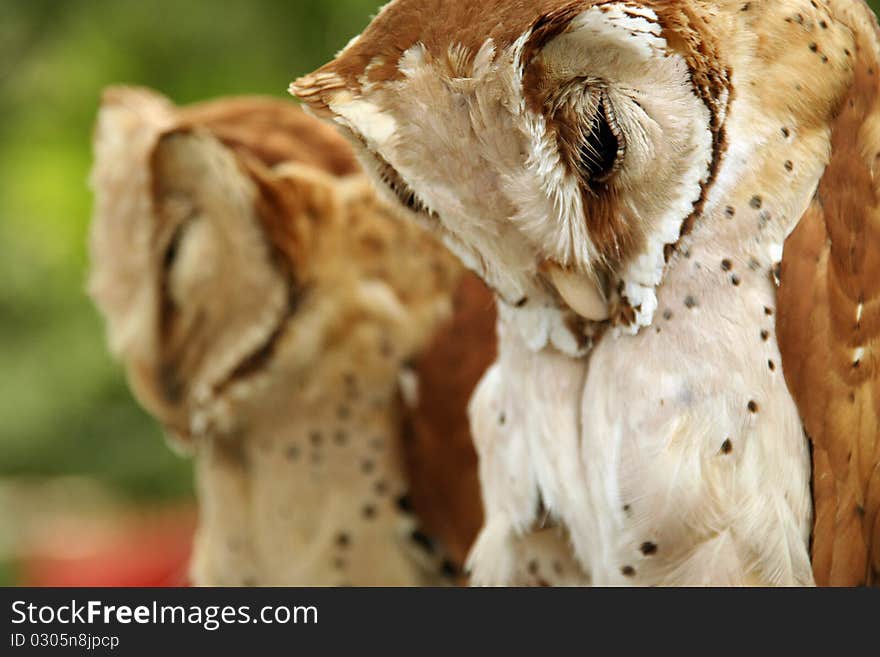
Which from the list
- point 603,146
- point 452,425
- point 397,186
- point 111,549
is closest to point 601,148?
point 603,146

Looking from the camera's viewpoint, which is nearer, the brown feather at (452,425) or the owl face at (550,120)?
the owl face at (550,120)

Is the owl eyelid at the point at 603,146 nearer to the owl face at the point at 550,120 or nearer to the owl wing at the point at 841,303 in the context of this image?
the owl face at the point at 550,120

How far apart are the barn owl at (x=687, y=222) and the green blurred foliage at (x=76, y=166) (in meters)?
1.64

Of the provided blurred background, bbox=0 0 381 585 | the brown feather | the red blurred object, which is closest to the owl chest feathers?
the brown feather

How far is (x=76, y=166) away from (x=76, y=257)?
0.64ft

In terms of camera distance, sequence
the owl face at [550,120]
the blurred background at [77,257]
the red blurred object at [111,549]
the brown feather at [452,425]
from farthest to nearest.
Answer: the blurred background at [77,257], the red blurred object at [111,549], the brown feather at [452,425], the owl face at [550,120]

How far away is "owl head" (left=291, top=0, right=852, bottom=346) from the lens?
1.96 feet

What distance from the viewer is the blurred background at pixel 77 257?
2.34m


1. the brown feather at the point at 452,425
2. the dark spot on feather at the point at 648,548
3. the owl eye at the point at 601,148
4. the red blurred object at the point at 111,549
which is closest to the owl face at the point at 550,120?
the owl eye at the point at 601,148

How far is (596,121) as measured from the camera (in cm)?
61

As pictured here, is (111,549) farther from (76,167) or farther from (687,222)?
(687,222)

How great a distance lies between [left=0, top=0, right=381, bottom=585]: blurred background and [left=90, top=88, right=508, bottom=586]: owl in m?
1.05

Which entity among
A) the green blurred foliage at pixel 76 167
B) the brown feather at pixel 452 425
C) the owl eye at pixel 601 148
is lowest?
the brown feather at pixel 452 425
